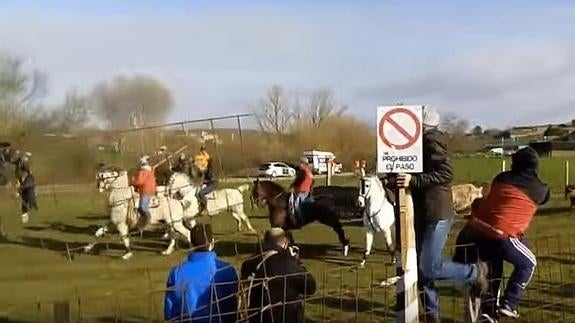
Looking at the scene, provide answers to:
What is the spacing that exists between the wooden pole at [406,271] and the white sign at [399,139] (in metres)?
0.47

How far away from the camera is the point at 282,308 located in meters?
7.12

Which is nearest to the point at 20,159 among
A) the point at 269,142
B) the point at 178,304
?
the point at 178,304

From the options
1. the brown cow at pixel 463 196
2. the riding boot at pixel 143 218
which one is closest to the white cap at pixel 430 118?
the riding boot at pixel 143 218

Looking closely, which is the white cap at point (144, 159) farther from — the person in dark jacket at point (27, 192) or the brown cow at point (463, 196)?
the brown cow at point (463, 196)

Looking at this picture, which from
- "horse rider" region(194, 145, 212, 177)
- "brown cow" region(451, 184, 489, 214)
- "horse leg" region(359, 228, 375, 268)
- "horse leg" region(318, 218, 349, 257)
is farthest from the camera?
"brown cow" region(451, 184, 489, 214)

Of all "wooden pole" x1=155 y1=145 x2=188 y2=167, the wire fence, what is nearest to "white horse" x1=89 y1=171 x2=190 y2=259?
the wire fence

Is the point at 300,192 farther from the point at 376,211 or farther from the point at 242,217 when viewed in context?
the point at 242,217

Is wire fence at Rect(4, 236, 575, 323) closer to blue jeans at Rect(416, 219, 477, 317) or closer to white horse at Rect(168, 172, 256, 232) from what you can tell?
blue jeans at Rect(416, 219, 477, 317)

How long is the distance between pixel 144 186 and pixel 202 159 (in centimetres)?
401

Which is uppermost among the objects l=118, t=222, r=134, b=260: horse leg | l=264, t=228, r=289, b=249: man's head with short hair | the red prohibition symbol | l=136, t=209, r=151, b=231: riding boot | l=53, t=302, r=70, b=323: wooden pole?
the red prohibition symbol

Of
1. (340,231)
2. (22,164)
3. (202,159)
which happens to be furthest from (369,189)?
(22,164)

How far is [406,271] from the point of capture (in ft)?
24.0

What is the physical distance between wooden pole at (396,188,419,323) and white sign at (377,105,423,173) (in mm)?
469

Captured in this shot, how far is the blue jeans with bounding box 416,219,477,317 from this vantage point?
337 inches
